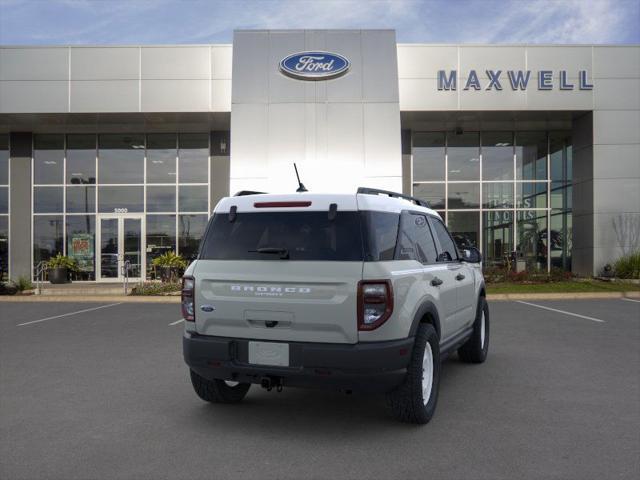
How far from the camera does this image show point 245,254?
4.46 meters

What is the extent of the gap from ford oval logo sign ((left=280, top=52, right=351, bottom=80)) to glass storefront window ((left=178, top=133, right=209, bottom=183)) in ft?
16.9

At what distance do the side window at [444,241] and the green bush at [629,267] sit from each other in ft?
48.0

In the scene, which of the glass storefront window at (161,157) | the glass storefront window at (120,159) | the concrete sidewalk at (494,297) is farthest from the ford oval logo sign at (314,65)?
the concrete sidewalk at (494,297)

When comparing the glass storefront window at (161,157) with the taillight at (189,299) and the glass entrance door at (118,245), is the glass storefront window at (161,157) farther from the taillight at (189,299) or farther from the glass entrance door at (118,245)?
the taillight at (189,299)

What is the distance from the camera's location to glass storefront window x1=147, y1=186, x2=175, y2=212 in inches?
838

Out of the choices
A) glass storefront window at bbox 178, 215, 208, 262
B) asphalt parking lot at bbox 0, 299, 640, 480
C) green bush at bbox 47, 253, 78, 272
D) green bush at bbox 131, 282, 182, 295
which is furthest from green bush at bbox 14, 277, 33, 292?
asphalt parking lot at bbox 0, 299, 640, 480

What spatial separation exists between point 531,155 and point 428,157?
4.09 m

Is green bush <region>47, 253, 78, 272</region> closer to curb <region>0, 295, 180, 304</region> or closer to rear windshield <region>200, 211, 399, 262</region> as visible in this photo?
curb <region>0, 295, 180, 304</region>

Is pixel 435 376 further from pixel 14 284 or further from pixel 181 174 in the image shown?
pixel 181 174

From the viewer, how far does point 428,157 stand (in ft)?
71.8

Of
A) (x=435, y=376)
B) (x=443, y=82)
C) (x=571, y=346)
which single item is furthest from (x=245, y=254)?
(x=443, y=82)

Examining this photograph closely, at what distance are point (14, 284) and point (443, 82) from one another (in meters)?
15.2

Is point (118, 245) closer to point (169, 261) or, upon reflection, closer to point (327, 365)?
point (169, 261)

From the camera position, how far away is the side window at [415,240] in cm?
466
